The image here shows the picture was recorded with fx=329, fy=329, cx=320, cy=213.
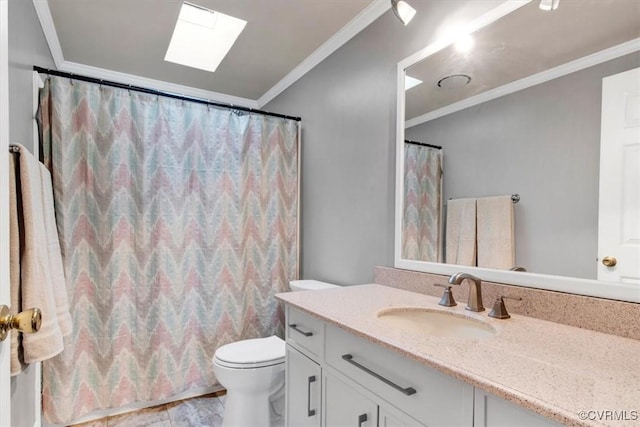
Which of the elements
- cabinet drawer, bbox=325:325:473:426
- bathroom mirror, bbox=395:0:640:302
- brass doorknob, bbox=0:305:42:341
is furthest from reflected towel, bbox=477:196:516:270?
brass doorknob, bbox=0:305:42:341

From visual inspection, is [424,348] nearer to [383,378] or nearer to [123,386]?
[383,378]

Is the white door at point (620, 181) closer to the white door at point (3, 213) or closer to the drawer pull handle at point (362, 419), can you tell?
the drawer pull handle at point (362, 419)

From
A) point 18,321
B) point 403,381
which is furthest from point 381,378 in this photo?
point 18,321

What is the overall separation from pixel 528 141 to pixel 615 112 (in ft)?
0.82

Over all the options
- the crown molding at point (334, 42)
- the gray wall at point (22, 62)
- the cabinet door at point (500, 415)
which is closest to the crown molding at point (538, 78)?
the crown molding at point (334, 42)

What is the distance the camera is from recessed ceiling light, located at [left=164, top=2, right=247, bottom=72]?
2033 millimetres

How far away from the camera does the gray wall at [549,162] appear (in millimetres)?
1031

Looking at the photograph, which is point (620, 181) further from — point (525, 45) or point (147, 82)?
point (147, 82)

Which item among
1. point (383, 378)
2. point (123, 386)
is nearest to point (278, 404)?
point (123, 386)

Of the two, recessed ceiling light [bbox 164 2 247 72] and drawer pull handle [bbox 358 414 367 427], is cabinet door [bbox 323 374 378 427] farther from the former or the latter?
recessed ceiling light [bbox 164 2 247 72]

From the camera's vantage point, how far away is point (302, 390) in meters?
1.32

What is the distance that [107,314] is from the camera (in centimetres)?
199

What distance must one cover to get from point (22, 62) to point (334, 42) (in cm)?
166

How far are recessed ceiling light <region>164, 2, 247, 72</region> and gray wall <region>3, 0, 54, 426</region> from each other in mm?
737
